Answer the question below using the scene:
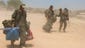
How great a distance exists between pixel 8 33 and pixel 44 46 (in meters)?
2.52

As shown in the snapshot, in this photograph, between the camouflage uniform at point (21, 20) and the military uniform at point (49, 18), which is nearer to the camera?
the camouflage uniform at point (21, 20)

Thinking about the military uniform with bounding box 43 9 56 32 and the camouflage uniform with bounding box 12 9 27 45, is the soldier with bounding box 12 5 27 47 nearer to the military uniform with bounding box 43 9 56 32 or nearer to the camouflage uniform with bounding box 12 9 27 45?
the camouflage uniform with bounding box 12 9 27 45

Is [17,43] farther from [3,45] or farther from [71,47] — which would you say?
[71,47]

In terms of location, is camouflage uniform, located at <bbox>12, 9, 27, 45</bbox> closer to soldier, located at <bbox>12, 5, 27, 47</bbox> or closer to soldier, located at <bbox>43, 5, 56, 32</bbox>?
soldier, located at <bbox>12, 5, 27, 47</bbox>

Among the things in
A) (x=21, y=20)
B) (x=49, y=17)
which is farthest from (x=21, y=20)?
(x=49, y=17)

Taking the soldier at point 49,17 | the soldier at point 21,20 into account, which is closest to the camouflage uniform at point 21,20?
the soldier at point 21,20

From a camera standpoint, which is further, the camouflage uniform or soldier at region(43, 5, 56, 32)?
soldier at region(43, 5, 56, 32)

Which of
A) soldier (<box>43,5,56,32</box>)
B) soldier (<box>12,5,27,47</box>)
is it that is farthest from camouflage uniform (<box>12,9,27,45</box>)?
soldier (<box>43,5,56,32</box>)

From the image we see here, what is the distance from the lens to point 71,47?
16.2 m

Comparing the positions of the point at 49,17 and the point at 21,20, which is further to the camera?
the point at 49,17

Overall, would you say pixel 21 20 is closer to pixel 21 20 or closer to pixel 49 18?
pixel 21 20

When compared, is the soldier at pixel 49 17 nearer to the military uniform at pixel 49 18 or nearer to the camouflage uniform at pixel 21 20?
the military uniform at pixel 49 18

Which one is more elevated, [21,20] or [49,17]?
[21,20]

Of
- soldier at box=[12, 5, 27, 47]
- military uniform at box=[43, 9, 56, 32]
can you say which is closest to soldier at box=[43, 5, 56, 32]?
military uniform at box=[43, 9, 56, 32]
